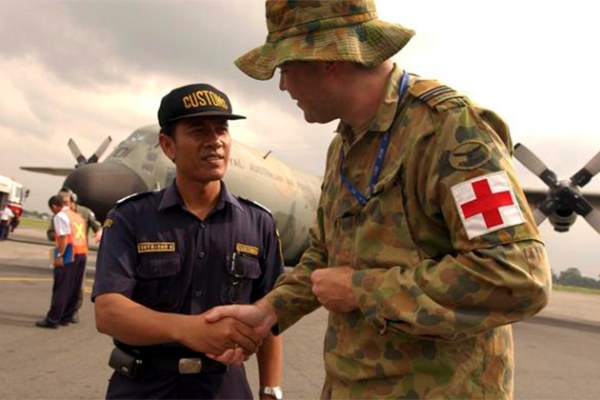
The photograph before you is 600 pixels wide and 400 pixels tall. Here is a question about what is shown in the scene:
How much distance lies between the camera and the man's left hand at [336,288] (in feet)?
5.10

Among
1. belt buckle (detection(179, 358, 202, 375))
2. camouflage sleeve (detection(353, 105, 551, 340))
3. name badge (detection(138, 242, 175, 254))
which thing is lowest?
belt buckle (detection(179, 358, 202, 375))

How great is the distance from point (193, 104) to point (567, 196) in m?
15.5

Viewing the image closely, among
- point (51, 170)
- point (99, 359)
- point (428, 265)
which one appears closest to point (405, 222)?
point (428, 265)

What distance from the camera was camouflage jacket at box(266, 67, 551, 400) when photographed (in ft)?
4.39

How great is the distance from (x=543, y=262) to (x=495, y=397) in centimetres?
44

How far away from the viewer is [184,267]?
2.43 meters

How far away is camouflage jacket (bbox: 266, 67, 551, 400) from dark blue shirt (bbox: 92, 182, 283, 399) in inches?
32.4

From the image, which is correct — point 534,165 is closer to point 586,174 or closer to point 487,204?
point 586,174

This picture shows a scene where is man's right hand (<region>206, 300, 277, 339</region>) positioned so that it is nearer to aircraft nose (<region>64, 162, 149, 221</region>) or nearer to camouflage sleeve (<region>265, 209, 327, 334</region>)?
camouflage sleeve (<region>265, 209, 327, 334</region>)

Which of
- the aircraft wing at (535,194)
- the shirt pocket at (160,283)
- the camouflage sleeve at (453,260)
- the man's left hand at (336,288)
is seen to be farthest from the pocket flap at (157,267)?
the aircraft wing at (535,194)

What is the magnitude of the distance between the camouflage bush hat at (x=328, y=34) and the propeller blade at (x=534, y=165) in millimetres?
15368

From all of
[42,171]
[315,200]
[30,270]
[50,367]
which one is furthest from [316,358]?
[42,171]

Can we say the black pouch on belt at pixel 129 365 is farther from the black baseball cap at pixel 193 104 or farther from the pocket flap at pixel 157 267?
the black baseball cap at pixel 193 104

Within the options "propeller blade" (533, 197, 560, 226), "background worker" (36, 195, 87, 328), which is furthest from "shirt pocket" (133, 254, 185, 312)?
"propeller blade" (533, 197, 560, 226)
